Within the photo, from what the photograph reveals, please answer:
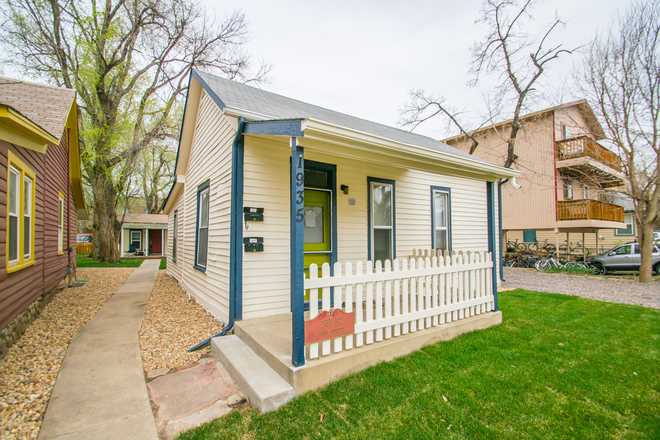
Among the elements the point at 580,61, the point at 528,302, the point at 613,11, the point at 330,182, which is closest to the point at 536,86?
the point at 580,61

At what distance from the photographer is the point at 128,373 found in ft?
10.1

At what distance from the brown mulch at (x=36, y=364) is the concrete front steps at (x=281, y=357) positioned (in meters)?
1.48

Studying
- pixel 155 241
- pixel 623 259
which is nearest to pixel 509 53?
pixel 623 259

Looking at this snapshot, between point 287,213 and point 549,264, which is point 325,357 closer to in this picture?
point 287,213

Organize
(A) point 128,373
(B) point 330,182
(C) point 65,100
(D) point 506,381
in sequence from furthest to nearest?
(C) point 65,100 < (B) point 330,182 < (A) point 128,373 < (D) point 506,381

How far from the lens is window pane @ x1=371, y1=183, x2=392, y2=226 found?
18.2 feet

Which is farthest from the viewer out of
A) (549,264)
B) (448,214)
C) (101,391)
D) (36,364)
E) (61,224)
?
(549,264)

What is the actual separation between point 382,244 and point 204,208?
3632 millimetres

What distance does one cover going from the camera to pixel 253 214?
13.3ft

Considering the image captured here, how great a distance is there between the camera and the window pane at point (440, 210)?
22.8 ft

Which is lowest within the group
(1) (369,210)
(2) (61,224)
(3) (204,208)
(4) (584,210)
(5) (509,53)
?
(2) (61,224)

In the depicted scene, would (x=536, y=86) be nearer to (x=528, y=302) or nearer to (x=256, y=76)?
(x=528, y=302)

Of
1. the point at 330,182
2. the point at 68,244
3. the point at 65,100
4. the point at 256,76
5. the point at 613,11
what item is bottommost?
the point at 68,244

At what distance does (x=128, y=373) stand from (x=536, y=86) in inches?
613
